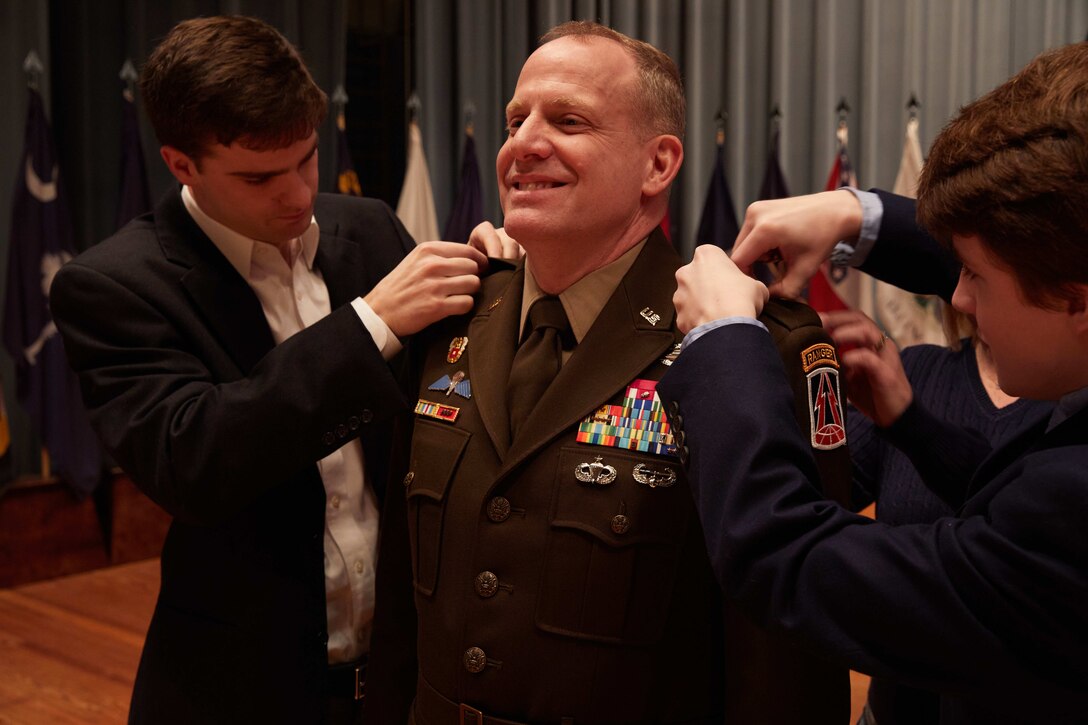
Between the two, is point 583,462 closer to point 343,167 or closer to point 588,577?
point 588,577

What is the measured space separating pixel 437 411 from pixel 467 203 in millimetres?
4795

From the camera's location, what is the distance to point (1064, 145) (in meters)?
0.98

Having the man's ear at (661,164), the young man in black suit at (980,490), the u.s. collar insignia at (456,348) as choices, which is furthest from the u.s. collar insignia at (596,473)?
the man's ear at (661,164)

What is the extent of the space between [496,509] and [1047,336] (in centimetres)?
71

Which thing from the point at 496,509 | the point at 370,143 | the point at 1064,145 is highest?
the point at 1064,145

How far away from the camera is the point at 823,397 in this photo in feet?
4.50

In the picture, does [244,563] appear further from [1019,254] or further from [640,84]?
[1019,254]

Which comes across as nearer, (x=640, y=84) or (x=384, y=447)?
(x=640, y=84)

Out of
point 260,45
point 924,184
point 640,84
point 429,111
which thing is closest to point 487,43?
point 429,111

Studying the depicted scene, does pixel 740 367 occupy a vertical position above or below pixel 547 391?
above

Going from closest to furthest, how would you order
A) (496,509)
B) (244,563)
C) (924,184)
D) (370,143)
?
(924,184) → (496,509) → (244,563) → (370,143)

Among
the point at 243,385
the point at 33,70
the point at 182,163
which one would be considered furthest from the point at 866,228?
the point at 33,70

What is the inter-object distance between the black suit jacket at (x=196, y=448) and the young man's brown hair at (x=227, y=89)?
0.60 ft

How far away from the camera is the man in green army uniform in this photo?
1377mm
